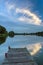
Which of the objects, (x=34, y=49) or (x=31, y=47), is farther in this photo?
(x=31, y=47)

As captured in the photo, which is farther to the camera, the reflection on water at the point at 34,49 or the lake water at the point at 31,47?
the reflection on water at the point at 34,49

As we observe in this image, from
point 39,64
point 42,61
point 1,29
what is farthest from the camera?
point 1,29

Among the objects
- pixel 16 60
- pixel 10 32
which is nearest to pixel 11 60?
pixel 16 60

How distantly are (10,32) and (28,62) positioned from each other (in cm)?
8557

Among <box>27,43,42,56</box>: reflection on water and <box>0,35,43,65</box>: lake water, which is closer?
<box>0,35,43,65</box>: lake water

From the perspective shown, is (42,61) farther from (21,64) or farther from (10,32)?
(10,32)

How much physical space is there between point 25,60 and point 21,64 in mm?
1351


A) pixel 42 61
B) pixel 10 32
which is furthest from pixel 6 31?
pixel 42 61

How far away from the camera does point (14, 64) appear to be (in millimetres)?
15484

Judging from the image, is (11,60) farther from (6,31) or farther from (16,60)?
(6,31)

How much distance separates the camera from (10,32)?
101 m

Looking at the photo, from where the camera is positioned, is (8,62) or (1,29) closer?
(8,62)

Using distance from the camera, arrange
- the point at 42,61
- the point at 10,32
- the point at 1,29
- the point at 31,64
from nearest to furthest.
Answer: the point at 31,64 → the point at 42,61 → the point at 1,29 → the point at 10,32

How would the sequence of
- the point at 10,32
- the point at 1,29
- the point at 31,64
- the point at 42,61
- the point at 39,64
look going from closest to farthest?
the point at 31,64 → the point at 39,64 → the point at 42,61 → the point at 1,29 → the point at 10,32
